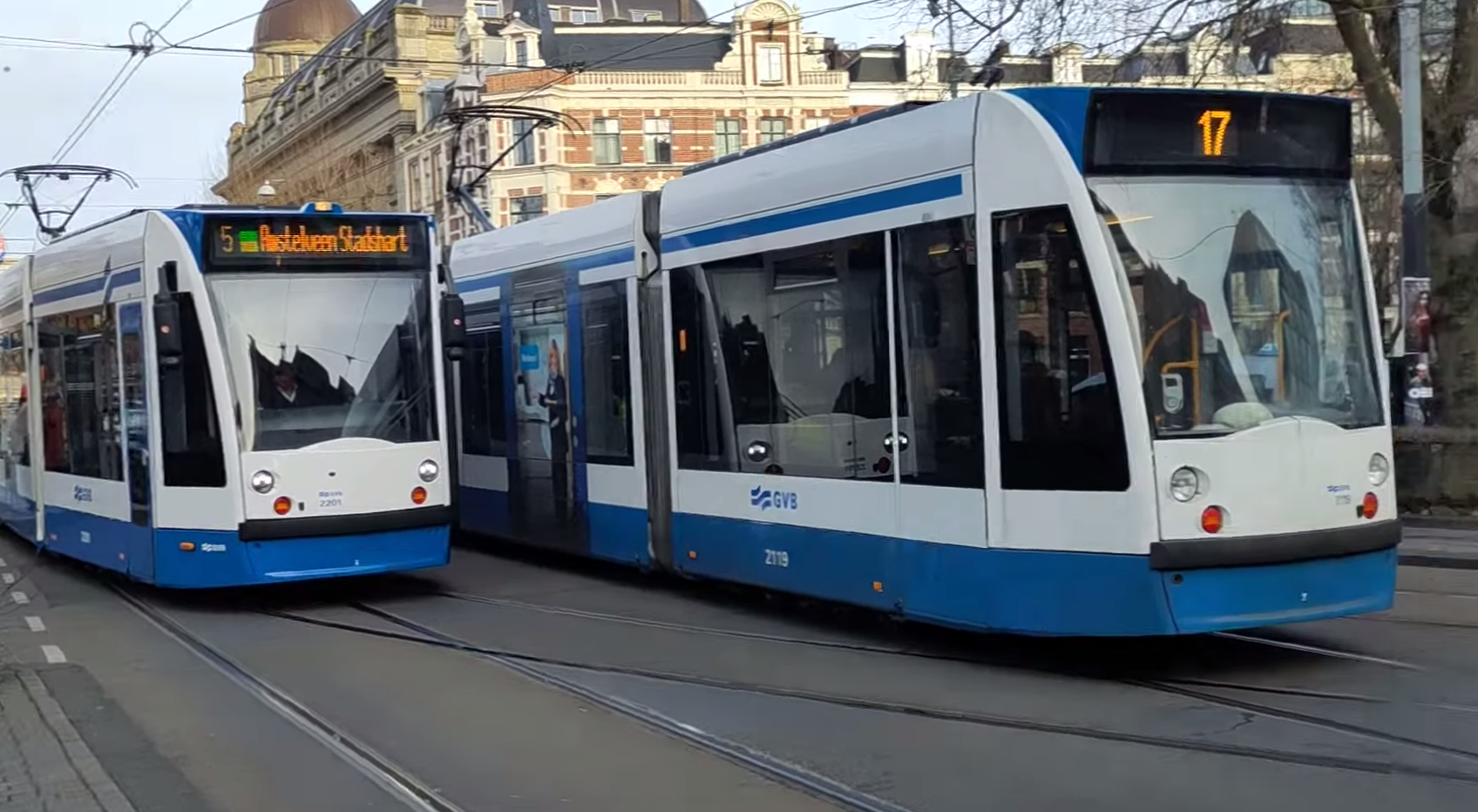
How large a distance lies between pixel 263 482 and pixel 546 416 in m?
3.10

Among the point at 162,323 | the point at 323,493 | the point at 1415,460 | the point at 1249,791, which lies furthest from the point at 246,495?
the point at 1415,460

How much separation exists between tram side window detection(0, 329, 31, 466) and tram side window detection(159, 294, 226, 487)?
16.6ft

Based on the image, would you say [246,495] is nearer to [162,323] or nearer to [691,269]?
[162,323]

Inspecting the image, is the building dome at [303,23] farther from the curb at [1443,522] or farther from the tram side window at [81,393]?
the curb at [1443,522]

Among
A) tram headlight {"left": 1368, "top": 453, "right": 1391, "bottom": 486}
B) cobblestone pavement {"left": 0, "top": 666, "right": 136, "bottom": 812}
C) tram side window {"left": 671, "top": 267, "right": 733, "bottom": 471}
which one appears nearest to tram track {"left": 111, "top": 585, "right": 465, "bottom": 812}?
cobblestone pavement {"left": 0, "top": 666, "right": 136, "bottom": 812}

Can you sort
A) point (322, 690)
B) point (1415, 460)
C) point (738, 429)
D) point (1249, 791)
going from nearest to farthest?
point (1249, 791) → point (322, 690) → point (738, 429) → point (1415, 460)

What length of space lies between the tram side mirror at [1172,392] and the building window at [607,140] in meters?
49.7

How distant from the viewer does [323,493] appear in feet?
40.1

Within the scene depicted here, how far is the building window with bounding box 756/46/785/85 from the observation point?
58.6 metres

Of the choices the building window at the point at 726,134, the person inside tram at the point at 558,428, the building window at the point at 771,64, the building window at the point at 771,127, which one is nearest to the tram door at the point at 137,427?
the person inside tram at the point at 558,428

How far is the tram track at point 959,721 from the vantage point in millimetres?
6645

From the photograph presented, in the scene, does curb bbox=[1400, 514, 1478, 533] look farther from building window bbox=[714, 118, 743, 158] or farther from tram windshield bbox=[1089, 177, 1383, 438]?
building window bbox=[714, 118, 743, 158]

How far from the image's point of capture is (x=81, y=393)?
47.3 ft

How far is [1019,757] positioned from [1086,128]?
3.37 metres
